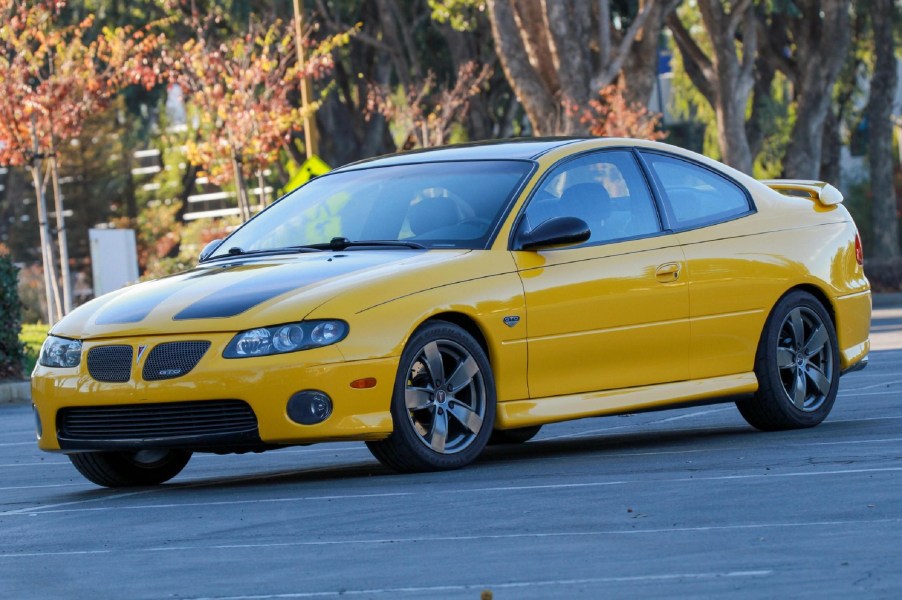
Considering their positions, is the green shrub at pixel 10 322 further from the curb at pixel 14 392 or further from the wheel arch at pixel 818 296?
the wheel arch at pixel 818 296

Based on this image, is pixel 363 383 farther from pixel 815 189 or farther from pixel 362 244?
pixel 815 189

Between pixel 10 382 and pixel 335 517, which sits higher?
pixel 335 517

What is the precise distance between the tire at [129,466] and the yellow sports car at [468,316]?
1cm

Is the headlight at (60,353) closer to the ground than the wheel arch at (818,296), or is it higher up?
higher up

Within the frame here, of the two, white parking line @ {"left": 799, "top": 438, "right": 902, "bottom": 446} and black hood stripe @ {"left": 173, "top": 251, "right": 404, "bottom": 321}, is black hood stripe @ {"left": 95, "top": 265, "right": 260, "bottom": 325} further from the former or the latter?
white parking line @ {"left": 799, "top": 438, "right": 902, "bottom": 446}

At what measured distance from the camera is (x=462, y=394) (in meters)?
8.52

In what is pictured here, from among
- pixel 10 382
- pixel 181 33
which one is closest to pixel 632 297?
pixel 10 382

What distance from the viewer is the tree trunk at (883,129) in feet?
129

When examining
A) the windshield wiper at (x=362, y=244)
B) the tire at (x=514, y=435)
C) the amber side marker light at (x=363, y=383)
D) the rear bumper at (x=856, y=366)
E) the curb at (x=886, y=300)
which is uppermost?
the windshield wiper at (x=362, y=244)

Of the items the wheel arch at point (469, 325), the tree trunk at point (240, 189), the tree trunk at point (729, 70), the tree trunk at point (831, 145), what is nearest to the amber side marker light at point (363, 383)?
the wheel arch at point (469, 325)

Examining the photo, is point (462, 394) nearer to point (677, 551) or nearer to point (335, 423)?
point (335, 423)

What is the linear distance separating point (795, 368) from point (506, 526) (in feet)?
13.0

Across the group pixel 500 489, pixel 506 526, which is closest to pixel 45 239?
pixel 500 489

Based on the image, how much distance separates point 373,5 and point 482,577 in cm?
3945
